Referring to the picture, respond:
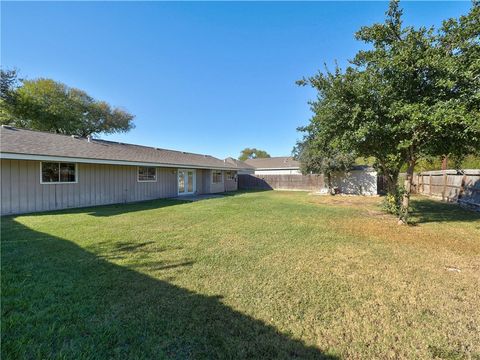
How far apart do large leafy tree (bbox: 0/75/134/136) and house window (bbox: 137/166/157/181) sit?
17.6m

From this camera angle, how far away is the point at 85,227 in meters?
6.96

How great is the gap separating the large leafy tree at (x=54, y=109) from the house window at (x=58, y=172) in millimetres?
18295

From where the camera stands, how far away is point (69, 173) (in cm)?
1087

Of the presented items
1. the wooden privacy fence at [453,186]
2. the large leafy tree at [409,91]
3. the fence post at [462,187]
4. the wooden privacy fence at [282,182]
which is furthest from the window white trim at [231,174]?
the fence post at [462,187]

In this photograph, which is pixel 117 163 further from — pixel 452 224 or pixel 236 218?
pixel 452 224

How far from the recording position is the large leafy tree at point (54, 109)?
74.3 feet

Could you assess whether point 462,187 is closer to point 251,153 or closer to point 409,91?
point 409,91

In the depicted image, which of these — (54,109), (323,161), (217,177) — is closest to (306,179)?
(323,161)

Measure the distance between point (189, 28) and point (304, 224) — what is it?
9868 mm

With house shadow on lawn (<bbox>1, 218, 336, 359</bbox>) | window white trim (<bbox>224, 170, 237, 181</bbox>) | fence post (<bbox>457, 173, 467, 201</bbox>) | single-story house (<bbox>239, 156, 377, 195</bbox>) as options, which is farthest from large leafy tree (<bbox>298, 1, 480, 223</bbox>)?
window white trim (<bbox>224, 170, 237, 181</bbox>)

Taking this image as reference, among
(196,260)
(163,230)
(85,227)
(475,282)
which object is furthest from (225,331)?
(85,227)

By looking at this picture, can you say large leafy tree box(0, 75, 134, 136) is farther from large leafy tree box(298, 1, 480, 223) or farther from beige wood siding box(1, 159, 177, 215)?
large leafy tree box(298, 1, 480, 223)

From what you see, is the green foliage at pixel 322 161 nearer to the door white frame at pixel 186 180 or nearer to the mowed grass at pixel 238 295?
the door white frame at pixel 186 180

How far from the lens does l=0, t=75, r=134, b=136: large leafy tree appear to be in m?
22.6
